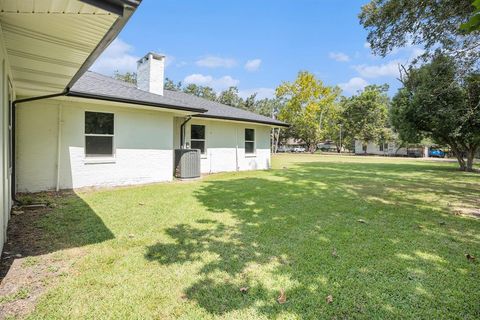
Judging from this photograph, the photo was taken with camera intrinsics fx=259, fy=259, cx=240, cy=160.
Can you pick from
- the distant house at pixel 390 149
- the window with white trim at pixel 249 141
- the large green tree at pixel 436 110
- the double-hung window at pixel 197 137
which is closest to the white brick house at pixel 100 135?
the double-hung window at pixel 197 137

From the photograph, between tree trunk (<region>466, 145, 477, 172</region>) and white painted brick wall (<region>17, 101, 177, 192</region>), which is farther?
tree trunk (<region>466, 145, 477, 172</region>)

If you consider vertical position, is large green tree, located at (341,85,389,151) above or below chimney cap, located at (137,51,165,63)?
above

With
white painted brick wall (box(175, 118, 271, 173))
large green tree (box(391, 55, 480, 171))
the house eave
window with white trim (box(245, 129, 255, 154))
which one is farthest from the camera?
window with white trim (box(245, 129, 255, 154))

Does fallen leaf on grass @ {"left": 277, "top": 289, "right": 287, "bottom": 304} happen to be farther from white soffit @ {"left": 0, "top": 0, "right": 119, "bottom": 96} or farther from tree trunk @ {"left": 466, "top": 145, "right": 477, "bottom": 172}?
tree trunk @ {"left": 466, "top": 145, "right": 477, "bottom": 172}

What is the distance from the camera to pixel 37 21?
2.79 meters

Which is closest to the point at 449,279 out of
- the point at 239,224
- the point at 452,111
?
the point at 239,224

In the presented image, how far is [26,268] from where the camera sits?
3.08m

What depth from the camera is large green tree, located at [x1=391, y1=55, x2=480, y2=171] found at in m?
12.1

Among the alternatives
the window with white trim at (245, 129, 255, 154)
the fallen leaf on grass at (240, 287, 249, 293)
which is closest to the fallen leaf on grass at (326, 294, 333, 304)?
the fallen leaf on grass at (240, 287, 249, 293)

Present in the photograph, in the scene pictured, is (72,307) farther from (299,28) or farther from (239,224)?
(299,28)

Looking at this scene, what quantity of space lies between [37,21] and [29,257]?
2.87 metres

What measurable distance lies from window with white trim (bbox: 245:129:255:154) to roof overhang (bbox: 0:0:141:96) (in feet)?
33.2

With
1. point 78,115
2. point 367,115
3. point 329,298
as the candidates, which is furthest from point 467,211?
point 367,115

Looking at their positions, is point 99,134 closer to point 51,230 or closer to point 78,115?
point 78,115
